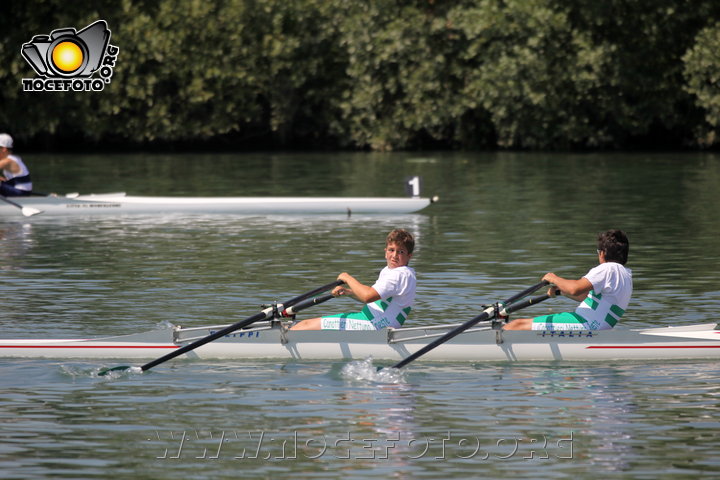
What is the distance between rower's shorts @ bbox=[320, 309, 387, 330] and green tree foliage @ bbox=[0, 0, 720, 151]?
44.1 meters

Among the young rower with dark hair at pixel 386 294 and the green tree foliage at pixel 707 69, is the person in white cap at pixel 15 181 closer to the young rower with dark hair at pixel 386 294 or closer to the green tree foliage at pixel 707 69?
the young rower with dark hair at pixel 386 294

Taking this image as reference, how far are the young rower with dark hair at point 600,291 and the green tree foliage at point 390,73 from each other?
43556mm

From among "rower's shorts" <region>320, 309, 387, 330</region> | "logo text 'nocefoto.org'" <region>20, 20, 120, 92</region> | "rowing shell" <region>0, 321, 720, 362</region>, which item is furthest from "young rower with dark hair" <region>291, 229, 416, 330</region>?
"logo text 'nocefoto.org'" <region>20, 20, 120, 92</region>

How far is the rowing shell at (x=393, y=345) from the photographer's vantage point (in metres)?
13.5

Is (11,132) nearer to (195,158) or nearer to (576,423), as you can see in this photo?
(195,158)

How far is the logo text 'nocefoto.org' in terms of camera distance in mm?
60594

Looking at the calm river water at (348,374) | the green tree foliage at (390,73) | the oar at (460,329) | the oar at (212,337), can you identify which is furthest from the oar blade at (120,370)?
the green tree foliage at (390,73)

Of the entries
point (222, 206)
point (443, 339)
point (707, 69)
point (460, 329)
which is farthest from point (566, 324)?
point (707, 69)

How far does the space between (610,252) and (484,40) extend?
46.3m

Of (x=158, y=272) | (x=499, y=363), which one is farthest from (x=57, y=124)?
(x=499, y=363)

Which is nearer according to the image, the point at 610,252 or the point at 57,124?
the point at 610,252

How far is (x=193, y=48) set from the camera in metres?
62.9

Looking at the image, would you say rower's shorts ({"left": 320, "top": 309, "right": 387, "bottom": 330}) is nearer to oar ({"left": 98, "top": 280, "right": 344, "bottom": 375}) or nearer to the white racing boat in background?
oar ({"left": 98, "top": 280, "right": 344, "bottom": 375})

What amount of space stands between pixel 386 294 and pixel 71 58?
50451 mm
